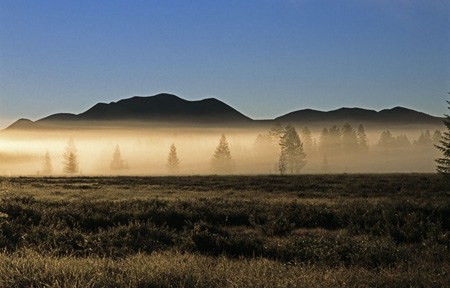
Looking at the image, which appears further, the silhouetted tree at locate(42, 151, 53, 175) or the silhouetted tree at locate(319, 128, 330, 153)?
the silhouetted tree at locate(319, 128, 330, 153)

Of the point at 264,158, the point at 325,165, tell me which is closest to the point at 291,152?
the point at 325,165

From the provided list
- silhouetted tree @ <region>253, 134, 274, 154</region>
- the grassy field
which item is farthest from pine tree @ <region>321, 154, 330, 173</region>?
the grassy field

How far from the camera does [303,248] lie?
1265 centimetres

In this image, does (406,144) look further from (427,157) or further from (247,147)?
(247,147)

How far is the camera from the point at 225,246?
13.8m

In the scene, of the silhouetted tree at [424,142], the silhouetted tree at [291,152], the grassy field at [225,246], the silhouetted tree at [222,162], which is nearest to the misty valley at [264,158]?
the silhouetted tree at [222,162]

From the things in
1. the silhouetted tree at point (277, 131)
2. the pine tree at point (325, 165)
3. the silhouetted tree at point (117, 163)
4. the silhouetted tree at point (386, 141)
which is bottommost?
the pine tree at point (325, 165)

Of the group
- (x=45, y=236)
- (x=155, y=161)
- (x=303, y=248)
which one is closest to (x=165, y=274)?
(x=303, y=248)

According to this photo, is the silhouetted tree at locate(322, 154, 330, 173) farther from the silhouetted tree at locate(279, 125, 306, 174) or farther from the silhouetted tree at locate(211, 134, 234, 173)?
the silhouetted tree at locate(211, 134, 234, 173)

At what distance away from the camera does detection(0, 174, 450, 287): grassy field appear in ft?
26.2

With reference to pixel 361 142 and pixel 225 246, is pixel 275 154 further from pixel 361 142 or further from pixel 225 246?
pixel 225 246

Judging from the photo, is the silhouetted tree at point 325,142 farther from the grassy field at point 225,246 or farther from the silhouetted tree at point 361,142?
the grassy field at point 225,246

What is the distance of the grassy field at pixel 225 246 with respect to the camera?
26.2 feet

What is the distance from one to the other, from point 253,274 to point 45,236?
8684mm
